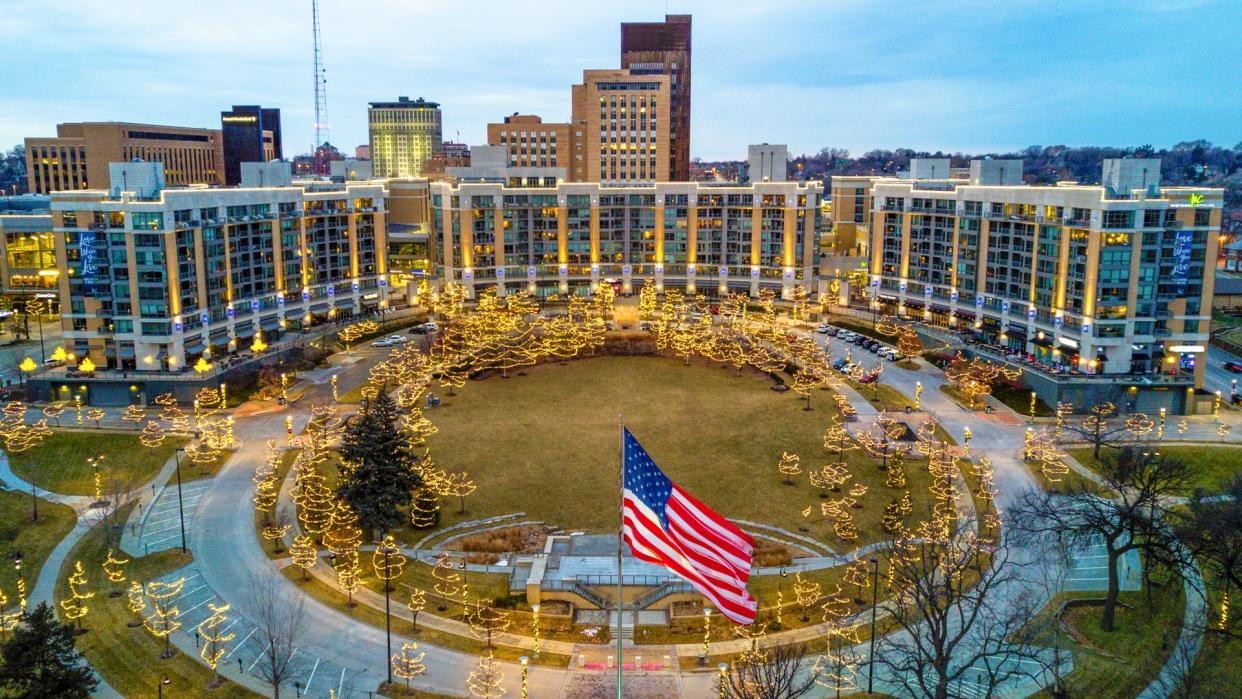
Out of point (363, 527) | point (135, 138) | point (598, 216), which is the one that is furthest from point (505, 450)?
point (135, 138)

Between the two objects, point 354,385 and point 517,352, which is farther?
point 517,352

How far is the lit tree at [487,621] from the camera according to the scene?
51100 mm

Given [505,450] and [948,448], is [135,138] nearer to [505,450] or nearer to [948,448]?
[505,450]

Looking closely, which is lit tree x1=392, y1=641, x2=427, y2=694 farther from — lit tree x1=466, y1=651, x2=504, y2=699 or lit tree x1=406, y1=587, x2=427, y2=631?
lit tree x1=406, y1=587, x2=427, y2=631

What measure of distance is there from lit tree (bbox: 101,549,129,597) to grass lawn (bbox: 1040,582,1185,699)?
51621mm

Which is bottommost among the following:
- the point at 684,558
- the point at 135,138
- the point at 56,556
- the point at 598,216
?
the point at 56,556

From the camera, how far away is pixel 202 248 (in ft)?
337

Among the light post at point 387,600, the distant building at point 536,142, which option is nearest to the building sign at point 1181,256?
the light post at point 387,600

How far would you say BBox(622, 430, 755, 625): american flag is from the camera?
31172mm

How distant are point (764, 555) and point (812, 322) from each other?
7459 centimetres

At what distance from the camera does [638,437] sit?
8375 cm

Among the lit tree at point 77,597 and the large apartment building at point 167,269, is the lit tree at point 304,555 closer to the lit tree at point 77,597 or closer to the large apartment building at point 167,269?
the lit tree at point 77,597

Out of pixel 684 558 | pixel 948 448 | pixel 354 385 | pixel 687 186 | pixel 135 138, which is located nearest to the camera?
pixel 684 558

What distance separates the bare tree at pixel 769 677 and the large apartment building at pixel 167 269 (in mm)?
72200
